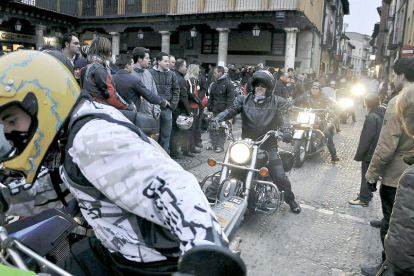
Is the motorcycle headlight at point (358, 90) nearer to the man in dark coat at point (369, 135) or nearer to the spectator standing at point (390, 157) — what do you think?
the man in dark coat at point (369, 135)

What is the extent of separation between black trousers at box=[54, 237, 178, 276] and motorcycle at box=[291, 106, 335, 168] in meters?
6.00

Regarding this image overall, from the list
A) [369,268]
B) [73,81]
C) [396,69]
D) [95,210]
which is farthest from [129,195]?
[396,69]

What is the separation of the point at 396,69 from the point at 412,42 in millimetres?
18711

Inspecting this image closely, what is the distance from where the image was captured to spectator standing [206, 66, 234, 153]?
8.38 m

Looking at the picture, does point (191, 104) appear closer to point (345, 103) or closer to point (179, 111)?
point (179, 111)

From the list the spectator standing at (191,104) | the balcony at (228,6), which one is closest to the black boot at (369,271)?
the spectator standing at (191,104)

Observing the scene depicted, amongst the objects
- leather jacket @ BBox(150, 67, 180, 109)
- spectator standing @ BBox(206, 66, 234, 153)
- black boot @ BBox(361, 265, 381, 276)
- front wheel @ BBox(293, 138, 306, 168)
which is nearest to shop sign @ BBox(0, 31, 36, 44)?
spectator standing @ BBox(206, 66, 234, 153)

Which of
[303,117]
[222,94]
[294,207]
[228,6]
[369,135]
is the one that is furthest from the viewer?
[228,6]

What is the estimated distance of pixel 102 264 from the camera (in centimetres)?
150

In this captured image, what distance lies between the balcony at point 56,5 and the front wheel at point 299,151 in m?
16.8

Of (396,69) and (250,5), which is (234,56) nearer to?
(250,5)

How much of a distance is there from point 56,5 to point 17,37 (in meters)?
2.84

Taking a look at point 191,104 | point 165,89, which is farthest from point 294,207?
point 191,104

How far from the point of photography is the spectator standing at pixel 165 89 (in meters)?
6.88
